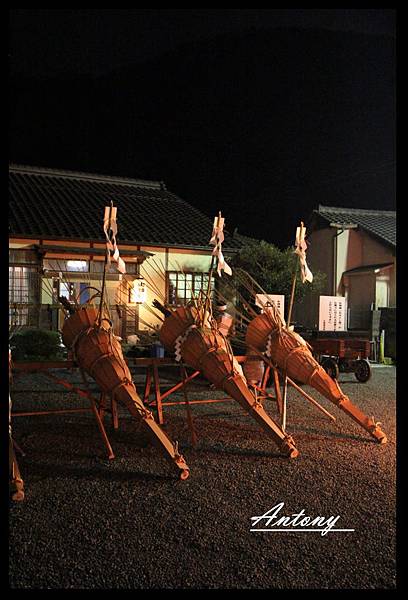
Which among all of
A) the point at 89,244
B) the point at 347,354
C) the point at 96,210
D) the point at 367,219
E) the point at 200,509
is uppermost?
the point at 367,219

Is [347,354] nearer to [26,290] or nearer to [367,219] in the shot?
[26,290]

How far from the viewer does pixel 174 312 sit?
5613 millimetres

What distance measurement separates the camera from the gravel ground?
2.63 metres

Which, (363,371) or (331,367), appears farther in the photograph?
(363,371)

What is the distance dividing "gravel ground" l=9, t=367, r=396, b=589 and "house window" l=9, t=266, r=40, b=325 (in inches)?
273

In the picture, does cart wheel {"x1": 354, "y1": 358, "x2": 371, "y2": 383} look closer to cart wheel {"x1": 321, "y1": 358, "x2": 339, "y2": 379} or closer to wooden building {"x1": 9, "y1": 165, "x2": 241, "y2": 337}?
cart wheel {"x1": 321, "y1": 358, "x2": 339, "y2": 379}

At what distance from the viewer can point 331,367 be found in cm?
950

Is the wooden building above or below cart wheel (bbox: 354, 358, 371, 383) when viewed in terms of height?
above

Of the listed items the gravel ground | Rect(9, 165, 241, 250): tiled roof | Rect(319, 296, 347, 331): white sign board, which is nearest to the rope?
the gravel ground

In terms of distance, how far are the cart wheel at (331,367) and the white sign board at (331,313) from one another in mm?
705

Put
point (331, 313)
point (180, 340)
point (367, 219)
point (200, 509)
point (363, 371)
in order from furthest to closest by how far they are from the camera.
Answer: point (367, 219) < point (331, 313) < point (363, 371) < point (180, 340) < point (200, 509)

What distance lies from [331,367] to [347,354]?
18.4 inches

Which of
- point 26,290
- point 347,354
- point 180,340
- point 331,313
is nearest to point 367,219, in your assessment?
point 331,313

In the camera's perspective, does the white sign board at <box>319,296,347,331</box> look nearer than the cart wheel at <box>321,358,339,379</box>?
No
